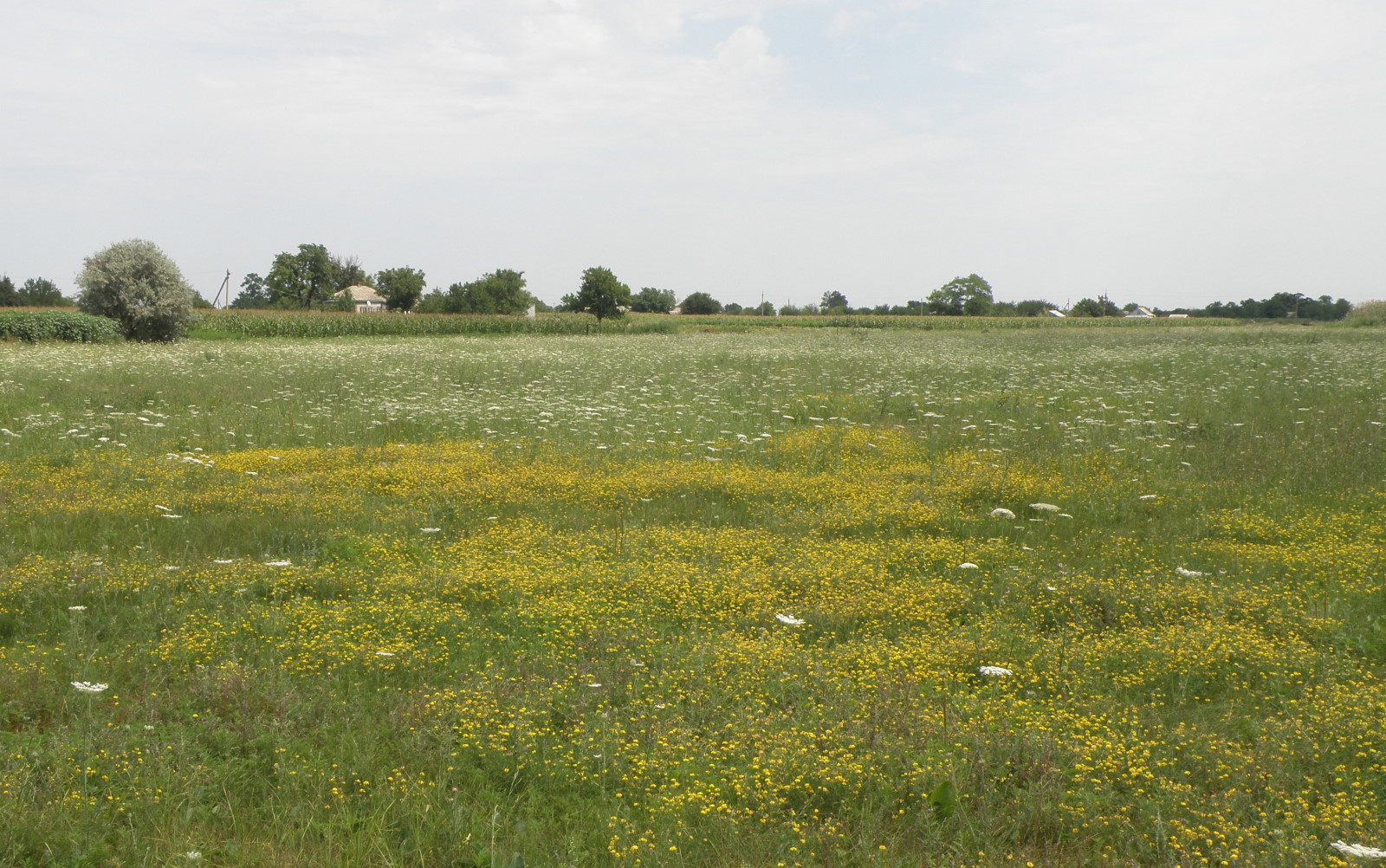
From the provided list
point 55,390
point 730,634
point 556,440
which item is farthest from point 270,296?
point 730,634

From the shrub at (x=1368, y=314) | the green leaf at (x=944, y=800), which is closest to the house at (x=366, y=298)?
the shrub at (x=1368, y=314)

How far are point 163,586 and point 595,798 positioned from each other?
401 cm

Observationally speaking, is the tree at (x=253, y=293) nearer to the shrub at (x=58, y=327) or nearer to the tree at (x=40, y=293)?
the tree at (x=40, y=293)

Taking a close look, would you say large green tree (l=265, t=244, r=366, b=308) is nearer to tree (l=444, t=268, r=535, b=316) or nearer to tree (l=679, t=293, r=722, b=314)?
tree (l=444, t=268, r=535, b=316)

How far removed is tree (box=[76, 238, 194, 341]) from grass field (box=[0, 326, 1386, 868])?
93.1 ft

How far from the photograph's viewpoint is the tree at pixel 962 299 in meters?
120

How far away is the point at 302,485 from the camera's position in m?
9.17

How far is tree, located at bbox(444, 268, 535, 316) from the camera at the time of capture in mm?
98375

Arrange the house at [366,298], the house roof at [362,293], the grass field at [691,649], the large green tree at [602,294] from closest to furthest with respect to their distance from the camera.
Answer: the grass field at [691,649] < the large green tree at [602,294] < the house at [366,298] < the house roof at [362,293]

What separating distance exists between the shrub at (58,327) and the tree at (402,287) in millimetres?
65376

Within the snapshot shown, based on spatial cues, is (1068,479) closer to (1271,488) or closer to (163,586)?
(1271,488)

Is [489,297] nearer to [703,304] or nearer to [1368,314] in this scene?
[703,304]

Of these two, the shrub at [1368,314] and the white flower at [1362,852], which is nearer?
the white flower at [1362,852]

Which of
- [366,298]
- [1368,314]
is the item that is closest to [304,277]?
[366,298]
